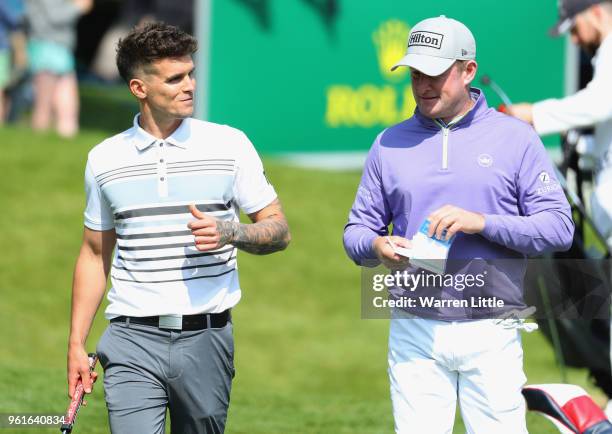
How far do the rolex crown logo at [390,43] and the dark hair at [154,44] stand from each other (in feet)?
33.2

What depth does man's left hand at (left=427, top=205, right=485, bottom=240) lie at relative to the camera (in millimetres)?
5055

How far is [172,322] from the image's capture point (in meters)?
5.46

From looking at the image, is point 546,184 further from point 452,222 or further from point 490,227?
point 452,222

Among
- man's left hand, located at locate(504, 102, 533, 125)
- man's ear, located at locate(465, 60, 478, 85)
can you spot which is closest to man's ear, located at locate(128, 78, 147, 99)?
man's ear, located at locate(465, 60, 478, 85)

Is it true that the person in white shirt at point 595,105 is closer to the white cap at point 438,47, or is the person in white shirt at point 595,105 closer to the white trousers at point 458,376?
the white cap at point 438,47

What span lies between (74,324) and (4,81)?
402 inches

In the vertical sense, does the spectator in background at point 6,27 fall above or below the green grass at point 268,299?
above

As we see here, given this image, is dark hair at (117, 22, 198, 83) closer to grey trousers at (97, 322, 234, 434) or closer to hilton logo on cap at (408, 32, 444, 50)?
hilton logo on cap at (408, 32, 444, 50)

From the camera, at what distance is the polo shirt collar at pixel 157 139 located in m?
5.52

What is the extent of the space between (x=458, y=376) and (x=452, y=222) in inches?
28.8

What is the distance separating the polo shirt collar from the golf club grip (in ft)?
3.03

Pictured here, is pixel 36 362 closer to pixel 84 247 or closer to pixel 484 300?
pixel 84 247

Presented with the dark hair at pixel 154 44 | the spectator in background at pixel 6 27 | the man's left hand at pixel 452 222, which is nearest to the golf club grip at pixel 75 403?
the dark hair at pixel 154 44

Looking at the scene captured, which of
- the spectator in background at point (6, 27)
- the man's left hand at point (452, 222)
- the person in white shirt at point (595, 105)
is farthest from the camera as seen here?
the spectator in background at point (6, 27)
